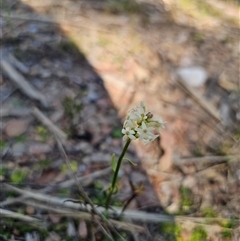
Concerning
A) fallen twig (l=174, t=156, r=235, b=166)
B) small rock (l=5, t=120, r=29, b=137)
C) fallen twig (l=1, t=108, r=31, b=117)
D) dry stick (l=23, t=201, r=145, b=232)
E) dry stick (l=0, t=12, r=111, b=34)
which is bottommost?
dry stick (l=23, t=201, r=145, b=232)

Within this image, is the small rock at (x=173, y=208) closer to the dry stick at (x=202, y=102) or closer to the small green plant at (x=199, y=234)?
the small green plant at (x=199, y=234)

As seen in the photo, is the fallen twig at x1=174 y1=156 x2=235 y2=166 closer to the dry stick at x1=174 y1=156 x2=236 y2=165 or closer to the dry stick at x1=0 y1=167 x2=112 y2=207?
the dry stick at x1=174 y1=156 x2=236 y2=165

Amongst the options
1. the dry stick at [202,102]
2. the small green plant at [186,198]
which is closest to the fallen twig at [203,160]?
the small green plant at [186,198]

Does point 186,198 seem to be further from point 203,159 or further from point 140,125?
point 140,125

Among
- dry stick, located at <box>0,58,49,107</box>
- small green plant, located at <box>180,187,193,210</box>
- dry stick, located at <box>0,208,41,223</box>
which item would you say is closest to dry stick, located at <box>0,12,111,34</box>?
dry stick, located at <box>0,58,49,107</box>

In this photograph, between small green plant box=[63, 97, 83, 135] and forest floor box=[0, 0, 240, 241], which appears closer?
forest floor box=[0, 0, 240, 241]

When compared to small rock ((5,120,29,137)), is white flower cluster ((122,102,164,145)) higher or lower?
higher

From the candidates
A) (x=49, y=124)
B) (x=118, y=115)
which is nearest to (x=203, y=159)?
(x=118, y=115)

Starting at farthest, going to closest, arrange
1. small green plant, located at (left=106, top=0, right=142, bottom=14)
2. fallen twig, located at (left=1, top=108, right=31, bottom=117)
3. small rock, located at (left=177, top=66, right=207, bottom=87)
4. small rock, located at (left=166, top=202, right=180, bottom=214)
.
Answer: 1. small green plant, located at (left=106, top=0, right=142, bottom=14)
2. small rock, located at (left=177, top=66, right=207, bottom=87)
3. fallen twig, located at (left=1, top=108, right=31, bottom=117)
4. small rock, located at (left=166, top=202, right=180, bottom=214)
